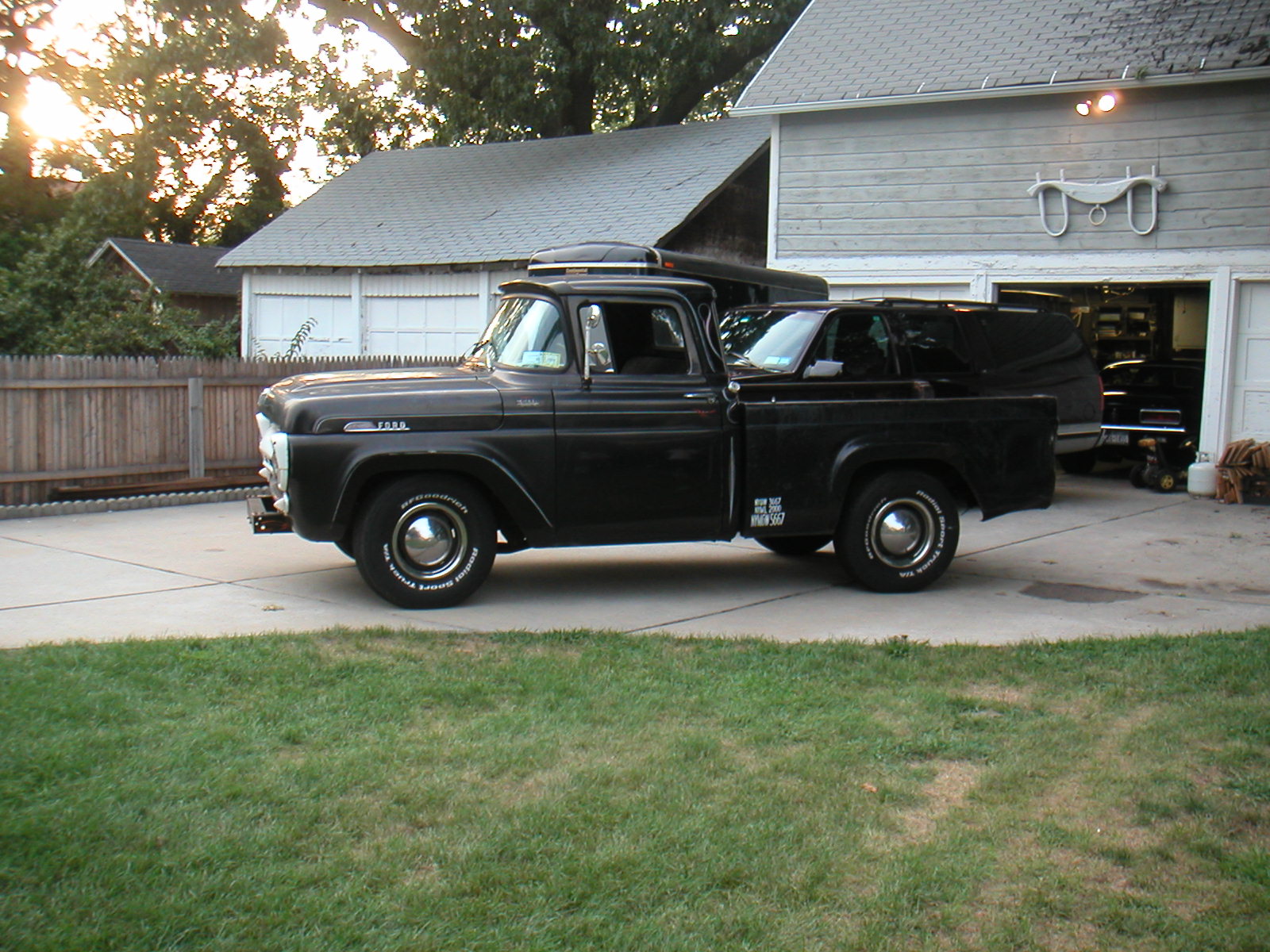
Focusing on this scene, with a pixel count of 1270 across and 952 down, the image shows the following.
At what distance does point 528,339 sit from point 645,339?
2.55ft

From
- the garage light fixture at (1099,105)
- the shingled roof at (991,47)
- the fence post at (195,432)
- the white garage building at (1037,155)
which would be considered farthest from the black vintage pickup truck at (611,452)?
the shingled roof at (991,47)

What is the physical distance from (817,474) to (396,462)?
286 centimetres

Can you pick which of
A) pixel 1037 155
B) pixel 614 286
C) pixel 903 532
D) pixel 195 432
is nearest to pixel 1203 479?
pixel 1037 155

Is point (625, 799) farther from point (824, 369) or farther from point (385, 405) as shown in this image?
point (824, 369)

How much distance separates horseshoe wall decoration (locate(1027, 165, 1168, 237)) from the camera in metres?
15.6

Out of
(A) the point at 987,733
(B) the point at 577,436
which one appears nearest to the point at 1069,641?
(A) the point at 987,733

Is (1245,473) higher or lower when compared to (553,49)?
lower

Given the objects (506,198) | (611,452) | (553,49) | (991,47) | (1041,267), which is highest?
(553,49)

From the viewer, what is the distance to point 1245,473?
1464 cm

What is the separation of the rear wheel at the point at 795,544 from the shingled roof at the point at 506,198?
9729mm

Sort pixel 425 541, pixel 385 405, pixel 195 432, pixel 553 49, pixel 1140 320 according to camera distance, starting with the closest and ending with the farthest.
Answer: pixel 385 405 → pixel 425 541 → pixel 195 432 → pixel 1140 320 → pixel 553 49

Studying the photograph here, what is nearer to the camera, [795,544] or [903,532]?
[903,532]

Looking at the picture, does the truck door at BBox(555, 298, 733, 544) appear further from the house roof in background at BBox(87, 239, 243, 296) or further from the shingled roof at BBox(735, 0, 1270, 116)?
the house roof in background at BBox(87, 239, 243, 296)

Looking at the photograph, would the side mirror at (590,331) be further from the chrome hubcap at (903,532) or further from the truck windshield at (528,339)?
the chrome hubcap at (903,532)
